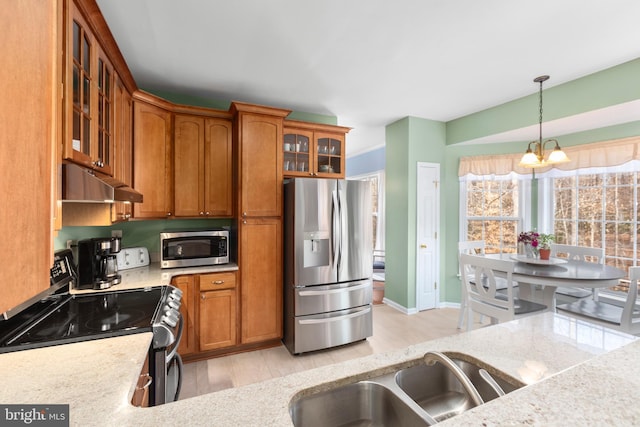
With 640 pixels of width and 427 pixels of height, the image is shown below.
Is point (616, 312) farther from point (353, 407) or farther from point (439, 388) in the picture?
point (353, 407)

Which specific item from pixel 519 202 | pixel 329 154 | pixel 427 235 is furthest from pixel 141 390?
pixel 519 202

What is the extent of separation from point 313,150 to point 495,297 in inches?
95.4

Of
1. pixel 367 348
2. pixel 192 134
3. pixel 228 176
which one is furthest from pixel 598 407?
pixel 192 134

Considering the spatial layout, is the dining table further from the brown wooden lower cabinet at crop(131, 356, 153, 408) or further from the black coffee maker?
the black coffee maker

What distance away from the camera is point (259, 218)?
2.89 m

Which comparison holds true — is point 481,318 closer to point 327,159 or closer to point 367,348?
point 367,348

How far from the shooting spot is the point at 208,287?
8.77ft

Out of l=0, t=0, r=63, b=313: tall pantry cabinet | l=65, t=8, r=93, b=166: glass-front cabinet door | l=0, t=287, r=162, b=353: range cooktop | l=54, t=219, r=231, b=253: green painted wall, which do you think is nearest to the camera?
l=0, t=0, r=63, b=313: tall pantry cabinet

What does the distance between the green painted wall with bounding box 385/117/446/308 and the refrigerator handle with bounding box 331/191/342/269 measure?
1.38 meters

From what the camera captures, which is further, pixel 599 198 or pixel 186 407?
pixel 599 198

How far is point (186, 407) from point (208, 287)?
205 centimetres

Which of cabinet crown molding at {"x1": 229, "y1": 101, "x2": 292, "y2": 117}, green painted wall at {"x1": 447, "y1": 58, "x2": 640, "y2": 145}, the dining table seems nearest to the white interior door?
green painted wall at {"x1": 447, "y1": 58, "x2": 640, "y2": 145}

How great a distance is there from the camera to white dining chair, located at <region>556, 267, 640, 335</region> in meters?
2.17

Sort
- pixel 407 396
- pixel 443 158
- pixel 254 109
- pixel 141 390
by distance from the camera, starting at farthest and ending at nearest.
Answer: pixel 443 158 → pixel 254 109 → pixel 141 390 → pixel 407 396
